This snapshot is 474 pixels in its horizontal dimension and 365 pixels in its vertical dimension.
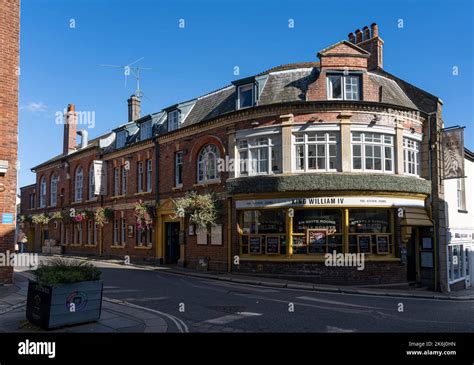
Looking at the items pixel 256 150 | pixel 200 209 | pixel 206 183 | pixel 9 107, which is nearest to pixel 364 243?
pixel 256 150

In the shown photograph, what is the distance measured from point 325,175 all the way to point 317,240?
291 centimetres

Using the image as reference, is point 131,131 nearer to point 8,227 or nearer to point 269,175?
point 269,175

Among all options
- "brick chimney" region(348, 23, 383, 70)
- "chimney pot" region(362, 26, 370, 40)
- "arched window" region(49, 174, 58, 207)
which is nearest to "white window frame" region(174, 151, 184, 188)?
"brick chimney" region(348, 23, 383, 70)

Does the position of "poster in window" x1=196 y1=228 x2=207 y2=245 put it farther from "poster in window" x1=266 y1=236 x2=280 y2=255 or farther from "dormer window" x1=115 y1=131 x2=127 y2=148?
"dormer window" x1=115 y1=131 x2=127 y2=148

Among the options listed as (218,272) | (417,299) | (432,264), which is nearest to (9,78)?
(218,272)

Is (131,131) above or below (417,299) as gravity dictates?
above

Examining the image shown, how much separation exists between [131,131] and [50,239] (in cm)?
1607

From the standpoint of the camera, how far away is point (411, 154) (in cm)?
2027

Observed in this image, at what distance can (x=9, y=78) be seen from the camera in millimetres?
14273

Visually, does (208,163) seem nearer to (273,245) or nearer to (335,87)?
(273,245)

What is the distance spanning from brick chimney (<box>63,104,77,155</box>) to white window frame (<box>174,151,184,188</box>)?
19.7 metres

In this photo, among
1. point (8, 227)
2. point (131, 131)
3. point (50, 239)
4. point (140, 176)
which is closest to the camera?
point (8, 227)
